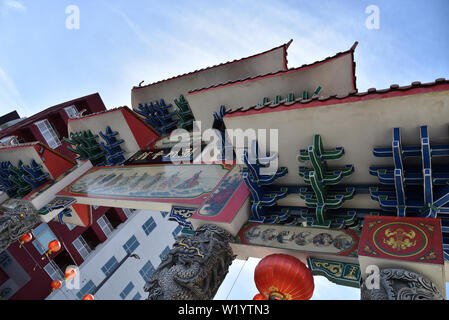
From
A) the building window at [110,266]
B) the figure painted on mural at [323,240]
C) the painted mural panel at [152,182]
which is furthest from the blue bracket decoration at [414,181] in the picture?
the building window at [110,266]

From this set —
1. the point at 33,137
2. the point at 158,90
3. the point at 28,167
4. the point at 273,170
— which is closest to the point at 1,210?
the point at 28,167

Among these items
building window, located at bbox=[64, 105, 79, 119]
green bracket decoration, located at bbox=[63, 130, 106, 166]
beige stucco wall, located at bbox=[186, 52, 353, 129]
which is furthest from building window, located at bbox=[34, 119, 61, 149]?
beige stucco wall, located at bbox=[186, 52, 353, 129]

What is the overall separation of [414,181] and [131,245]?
18424mm

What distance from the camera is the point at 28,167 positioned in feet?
38.8

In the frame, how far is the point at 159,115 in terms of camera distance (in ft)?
39.3

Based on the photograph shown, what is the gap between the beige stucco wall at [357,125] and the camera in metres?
4.38

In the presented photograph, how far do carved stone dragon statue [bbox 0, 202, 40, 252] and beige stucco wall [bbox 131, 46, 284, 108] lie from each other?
21.2ft

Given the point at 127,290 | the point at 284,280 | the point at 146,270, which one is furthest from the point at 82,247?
the point at 284,280

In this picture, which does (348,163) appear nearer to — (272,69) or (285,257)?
(285,257)

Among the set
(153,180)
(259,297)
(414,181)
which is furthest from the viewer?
(153,180)

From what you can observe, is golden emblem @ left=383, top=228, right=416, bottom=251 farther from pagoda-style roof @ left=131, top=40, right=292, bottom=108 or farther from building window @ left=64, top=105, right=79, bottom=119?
building window @ left=64, top=105, right=79, bottom=119

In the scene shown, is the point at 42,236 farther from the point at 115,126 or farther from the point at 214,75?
the point at 214,75

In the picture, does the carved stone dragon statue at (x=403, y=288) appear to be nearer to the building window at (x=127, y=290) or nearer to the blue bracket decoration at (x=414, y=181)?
the blue bracket decoration at (x=414, y=181)

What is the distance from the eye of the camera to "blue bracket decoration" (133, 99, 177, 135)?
11.8 meters
